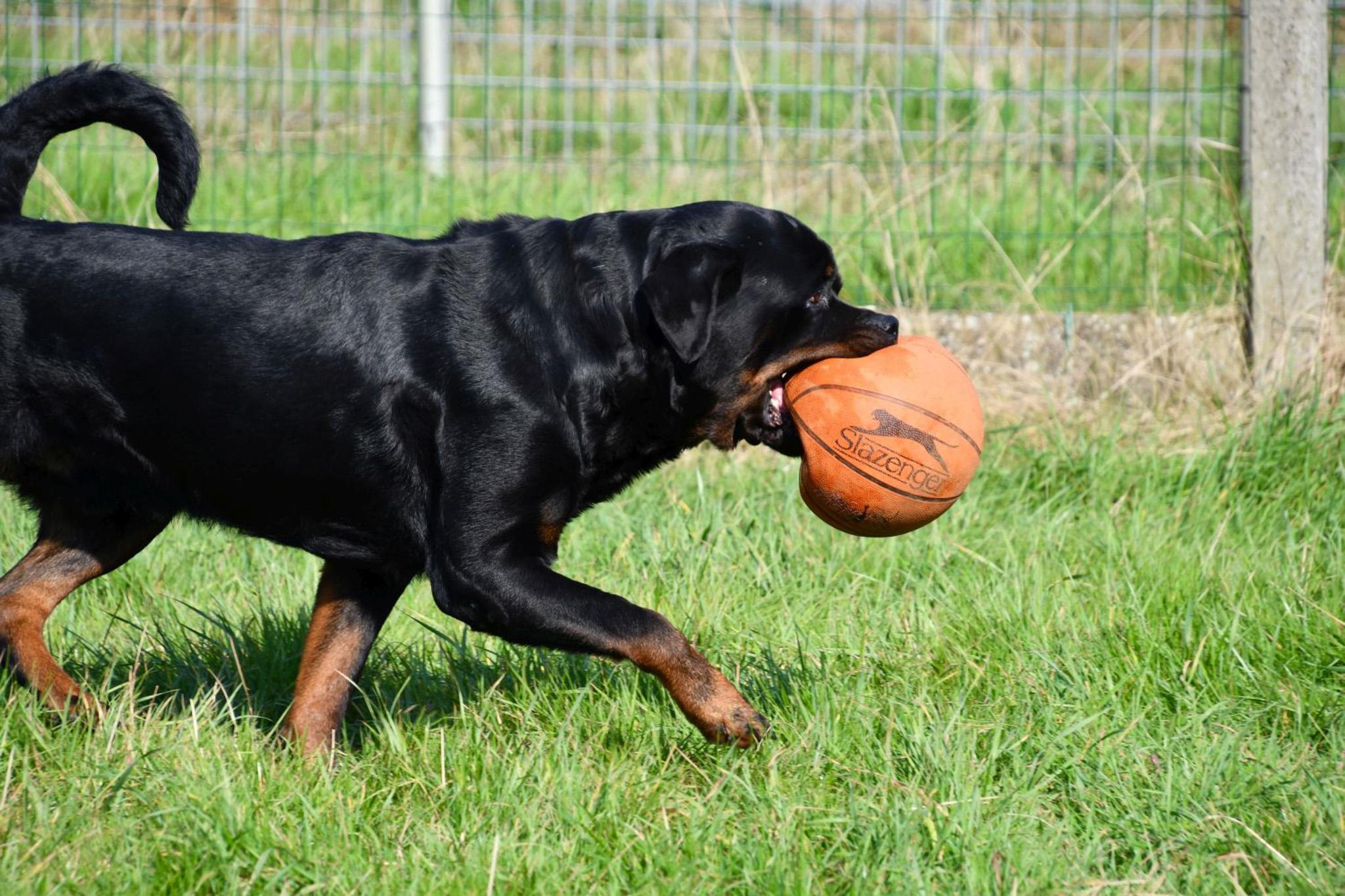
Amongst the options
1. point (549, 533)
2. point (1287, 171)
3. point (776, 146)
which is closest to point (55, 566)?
point (549, 533)

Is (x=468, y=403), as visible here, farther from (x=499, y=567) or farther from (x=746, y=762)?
(x=746, y=762)

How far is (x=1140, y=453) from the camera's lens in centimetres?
510

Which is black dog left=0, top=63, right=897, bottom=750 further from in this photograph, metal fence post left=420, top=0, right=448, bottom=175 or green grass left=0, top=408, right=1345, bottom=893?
metal fence post left=420, top=0, right=448, bottom=175

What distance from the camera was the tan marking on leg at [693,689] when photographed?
2924mm

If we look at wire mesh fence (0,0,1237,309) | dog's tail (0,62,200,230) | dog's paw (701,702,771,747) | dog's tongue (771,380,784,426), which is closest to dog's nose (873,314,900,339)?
dog's tongue (771,380,784,426)

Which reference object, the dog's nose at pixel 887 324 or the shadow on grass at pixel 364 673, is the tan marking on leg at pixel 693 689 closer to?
the shadow on grass at pixel 364 673

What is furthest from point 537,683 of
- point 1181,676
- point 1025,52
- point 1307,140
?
point 1025,52

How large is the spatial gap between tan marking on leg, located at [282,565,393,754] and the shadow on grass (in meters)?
0.09

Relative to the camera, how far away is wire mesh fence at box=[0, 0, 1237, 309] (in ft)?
21.3

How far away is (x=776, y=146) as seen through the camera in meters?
7.09

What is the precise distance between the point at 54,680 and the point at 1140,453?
377 cm

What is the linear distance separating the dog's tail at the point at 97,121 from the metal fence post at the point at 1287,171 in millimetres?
4321

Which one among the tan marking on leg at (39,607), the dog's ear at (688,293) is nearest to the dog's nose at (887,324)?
the dog's ear at (688,293)

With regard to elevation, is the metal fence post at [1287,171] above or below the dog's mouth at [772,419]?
above
